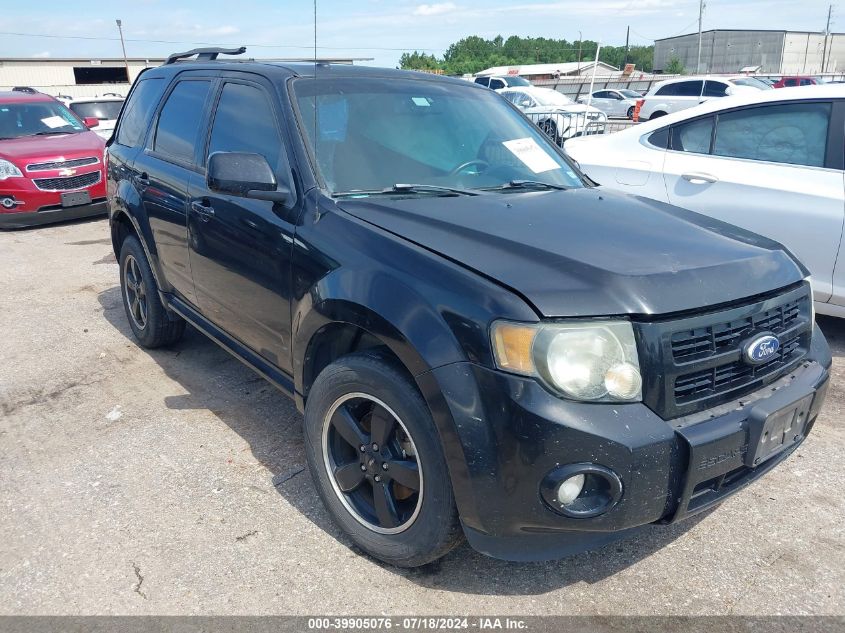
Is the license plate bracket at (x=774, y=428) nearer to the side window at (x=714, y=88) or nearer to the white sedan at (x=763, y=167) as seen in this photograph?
the white sedan at (x=763, y=167)

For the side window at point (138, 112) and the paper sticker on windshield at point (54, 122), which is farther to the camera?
the paper sticker on windshield at point (54, 122)

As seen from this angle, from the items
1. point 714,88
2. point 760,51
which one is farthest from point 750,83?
Result: point 760,51

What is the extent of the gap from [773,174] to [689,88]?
19107 mm

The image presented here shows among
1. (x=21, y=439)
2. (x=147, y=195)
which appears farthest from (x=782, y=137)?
(x=21, y=439)

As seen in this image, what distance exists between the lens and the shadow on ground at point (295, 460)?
2.64 metres

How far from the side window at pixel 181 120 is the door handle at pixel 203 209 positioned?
36cm

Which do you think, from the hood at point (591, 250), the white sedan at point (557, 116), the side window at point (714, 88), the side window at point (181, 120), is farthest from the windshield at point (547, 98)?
the hood at point (591, 250)

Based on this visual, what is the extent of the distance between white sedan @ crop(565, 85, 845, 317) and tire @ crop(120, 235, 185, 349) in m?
3.38

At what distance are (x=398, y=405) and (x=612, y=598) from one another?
1.06 meters

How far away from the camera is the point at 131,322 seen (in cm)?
509

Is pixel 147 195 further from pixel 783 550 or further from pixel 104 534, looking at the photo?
pixel 783 550

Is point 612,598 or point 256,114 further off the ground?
point 256,114

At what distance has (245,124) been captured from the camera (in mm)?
3443

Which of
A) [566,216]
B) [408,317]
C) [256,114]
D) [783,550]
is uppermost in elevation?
[256,114]
